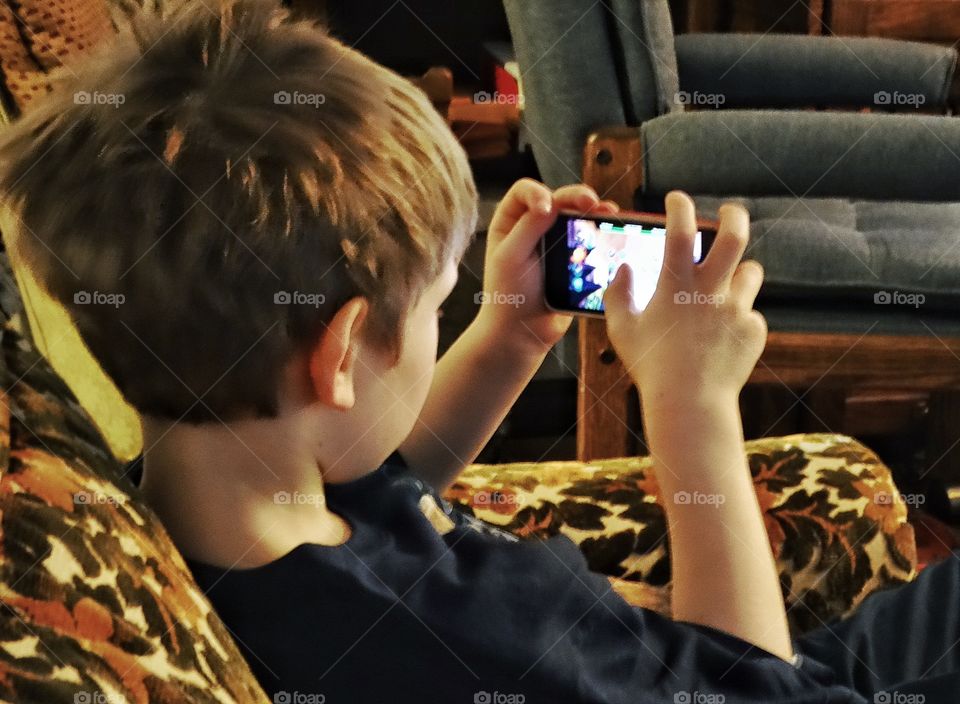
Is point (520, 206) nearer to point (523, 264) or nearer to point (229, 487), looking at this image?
point (523, 264)

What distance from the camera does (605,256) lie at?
0.87m

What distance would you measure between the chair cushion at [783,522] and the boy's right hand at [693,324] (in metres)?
0.23

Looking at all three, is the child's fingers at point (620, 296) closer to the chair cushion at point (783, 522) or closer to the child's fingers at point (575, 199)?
the child's fingers at point (575, 199)

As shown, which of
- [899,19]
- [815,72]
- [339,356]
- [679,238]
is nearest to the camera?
[339,356]

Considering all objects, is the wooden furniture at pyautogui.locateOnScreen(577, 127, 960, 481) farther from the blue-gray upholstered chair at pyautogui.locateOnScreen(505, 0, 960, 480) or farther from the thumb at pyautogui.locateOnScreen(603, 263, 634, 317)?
the thumb at pyautogui.locateOnScreen(603, 263, 634, 317)

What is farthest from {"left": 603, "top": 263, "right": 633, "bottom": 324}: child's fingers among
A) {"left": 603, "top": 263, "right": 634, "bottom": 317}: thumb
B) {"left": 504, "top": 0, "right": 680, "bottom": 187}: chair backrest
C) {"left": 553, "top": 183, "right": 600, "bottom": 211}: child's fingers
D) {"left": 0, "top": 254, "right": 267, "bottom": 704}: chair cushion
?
{"left": 504, "top": 0, "right": 680, "bottom": 187}: chair backrest

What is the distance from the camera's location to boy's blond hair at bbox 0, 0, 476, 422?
1.83 feet

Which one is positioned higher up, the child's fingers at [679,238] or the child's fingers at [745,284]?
the child's fingers at [679,238]

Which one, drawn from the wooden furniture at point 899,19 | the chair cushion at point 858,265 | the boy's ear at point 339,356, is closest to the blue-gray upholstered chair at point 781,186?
the chair cushion at point 858,265

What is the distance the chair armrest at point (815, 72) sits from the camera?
207 centimetres

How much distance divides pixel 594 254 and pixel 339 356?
12.8 inches

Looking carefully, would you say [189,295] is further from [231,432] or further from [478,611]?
[478,611]

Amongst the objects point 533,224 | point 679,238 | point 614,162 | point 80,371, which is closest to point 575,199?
point 533,224

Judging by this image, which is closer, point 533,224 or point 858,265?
point 533,224
